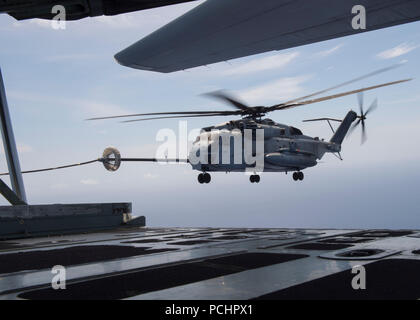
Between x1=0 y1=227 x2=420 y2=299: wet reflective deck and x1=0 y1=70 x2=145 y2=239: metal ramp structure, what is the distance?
27.9 ft

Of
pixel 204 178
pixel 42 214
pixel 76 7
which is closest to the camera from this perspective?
pixel 76 7

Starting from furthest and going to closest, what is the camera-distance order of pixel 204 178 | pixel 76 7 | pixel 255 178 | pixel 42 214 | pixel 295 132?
pixel 255 178
pixel 295 132
pixel 204 178
pixel 42 214
pixel 76 7

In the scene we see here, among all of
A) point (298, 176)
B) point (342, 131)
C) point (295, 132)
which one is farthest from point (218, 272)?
point (342, 131)

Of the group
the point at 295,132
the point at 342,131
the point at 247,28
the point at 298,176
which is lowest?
the point at 298,176

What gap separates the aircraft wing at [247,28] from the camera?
1494 cm

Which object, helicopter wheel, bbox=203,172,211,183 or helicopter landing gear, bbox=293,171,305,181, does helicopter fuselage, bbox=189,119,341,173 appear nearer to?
helicopter wheel, bbox=203,172,211,183

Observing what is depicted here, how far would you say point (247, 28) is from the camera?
16672 mm

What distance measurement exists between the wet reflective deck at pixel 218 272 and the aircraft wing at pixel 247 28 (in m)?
8.03

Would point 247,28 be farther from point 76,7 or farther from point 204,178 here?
point 204,178

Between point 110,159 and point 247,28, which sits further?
point 110,159

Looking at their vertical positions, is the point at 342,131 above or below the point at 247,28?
below

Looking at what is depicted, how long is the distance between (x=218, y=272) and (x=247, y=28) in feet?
34.0

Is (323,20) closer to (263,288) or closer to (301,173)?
(263,288)
